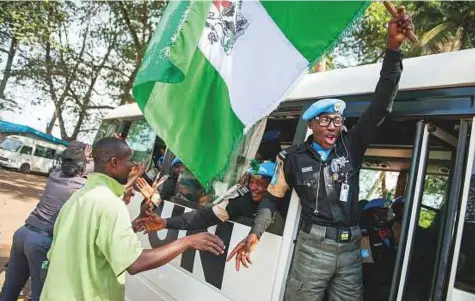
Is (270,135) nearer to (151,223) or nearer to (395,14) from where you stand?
(151,223)

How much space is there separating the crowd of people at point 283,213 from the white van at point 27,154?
25805mm

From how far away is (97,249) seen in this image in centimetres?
203

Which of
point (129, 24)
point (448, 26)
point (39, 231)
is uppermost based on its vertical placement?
point (448, 26)

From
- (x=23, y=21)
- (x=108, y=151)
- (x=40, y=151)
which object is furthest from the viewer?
(x=40, y=151)

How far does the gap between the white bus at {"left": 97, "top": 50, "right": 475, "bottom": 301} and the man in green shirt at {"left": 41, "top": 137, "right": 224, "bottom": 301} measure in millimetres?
671

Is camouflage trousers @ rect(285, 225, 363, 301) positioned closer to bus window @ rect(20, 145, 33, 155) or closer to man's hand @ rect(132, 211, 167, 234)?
man's hand @ rect(132, 211, 167, 234)

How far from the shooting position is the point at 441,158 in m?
3.37

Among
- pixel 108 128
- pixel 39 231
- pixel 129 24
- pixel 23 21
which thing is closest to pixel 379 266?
pixel 39 231

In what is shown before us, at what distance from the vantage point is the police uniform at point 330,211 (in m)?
2.35

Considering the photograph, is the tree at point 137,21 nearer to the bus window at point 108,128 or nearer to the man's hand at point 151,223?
the bus window at point 108,128

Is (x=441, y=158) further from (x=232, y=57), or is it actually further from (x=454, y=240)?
(x=232, y=57)

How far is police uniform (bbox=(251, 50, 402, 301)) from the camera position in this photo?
7.70 feet

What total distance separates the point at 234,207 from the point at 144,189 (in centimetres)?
133

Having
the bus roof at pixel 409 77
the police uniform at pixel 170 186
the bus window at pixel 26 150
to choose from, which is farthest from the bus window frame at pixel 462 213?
the bus window at pixel 26 150
